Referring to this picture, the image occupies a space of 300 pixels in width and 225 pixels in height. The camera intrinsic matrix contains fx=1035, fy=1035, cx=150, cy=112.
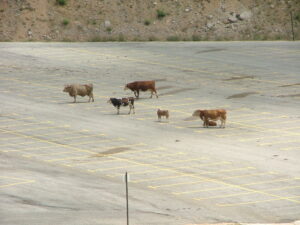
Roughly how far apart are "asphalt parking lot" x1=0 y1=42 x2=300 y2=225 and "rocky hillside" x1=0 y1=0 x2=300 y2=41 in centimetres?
1018

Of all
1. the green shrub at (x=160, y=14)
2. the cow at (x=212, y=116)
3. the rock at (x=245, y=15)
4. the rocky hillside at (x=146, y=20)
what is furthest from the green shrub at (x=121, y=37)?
the cow at (x=212, y=116)

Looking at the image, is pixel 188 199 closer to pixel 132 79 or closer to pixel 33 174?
pixel 33 174

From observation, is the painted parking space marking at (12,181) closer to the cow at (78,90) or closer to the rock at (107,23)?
the cow at (78,90)

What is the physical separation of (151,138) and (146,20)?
58.6 metres

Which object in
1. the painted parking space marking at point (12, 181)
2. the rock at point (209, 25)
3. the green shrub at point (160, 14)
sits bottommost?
the painted parking space marking at point (12, 181)

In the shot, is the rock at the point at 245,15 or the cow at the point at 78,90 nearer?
the cow at the point at 78,90

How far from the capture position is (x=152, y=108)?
77.7 m

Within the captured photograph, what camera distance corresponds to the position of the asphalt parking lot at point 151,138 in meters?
49.4

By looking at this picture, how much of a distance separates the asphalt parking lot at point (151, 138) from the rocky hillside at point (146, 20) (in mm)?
10177

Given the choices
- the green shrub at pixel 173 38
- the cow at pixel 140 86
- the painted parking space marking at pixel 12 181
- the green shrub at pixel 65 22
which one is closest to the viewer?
the painted parking space marking at pixel 12 181

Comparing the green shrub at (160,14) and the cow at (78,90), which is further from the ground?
the green shrub at (160,14)

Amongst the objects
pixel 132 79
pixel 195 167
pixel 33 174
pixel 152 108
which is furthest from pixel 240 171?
pixel 132 79

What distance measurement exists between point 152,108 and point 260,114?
8.24 meters

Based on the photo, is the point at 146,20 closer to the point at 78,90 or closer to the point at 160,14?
the point at 160,14
